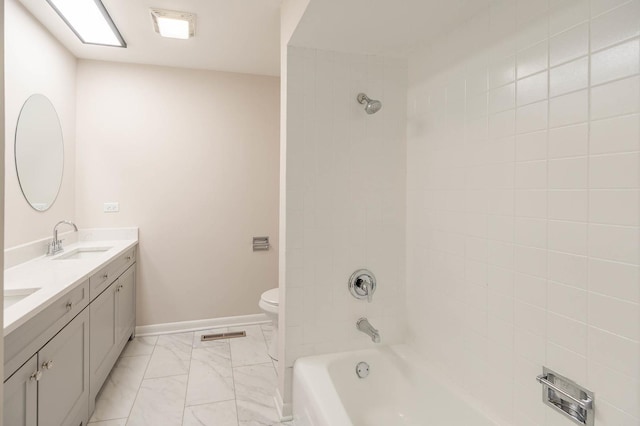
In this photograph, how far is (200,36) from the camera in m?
2.49

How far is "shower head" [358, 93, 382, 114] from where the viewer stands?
6.01 ft

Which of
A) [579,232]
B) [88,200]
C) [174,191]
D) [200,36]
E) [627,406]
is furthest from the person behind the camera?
[174,191]

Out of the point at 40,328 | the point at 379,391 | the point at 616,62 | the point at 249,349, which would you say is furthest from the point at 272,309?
the point at 616,62

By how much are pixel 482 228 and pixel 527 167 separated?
0.34 meters

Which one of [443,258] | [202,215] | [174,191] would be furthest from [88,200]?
[443,258]

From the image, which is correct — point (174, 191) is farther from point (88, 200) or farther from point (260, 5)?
point (260, 5)

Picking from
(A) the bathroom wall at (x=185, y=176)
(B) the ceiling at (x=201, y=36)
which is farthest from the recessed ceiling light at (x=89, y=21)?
(A) the bathroom wall at (x=185, y=176)

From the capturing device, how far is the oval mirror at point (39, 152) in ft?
7.16

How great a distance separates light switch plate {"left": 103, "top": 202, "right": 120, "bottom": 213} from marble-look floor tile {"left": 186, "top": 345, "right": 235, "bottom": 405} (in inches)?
56.8

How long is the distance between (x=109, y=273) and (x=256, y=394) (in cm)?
130

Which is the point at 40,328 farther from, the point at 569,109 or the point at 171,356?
the point at 569,109

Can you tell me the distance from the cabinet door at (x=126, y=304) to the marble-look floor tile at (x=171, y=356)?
0.95 feet

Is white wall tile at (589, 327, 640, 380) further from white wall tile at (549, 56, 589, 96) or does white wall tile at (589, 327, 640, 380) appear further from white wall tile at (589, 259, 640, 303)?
white wall tile at (549, 56, 589, 96)

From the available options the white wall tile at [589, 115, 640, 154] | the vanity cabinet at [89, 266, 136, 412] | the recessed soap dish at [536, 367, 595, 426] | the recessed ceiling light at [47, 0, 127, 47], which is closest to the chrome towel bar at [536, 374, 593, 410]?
the recessed soap dish at [536, 367, 595, 426]
